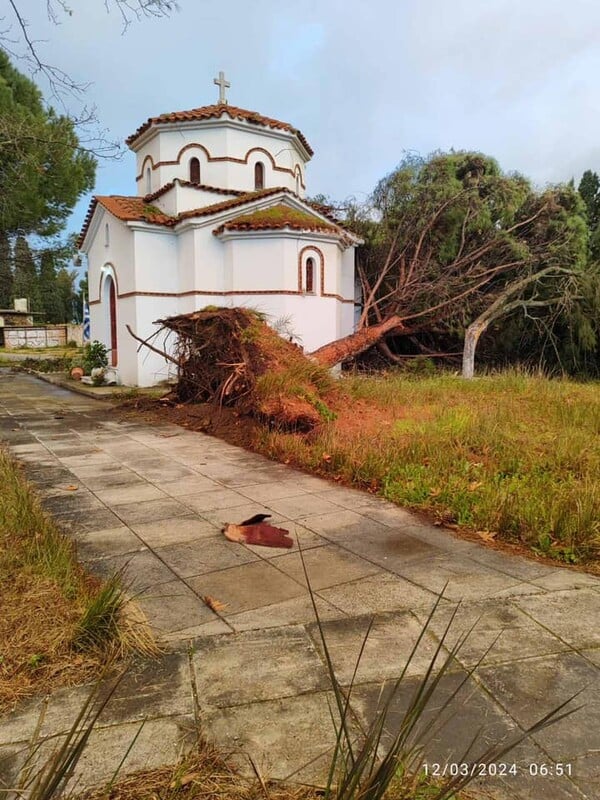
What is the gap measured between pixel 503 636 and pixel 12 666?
7.94ft

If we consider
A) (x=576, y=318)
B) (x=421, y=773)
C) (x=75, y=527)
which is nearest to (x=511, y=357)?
(x=576, y=318)

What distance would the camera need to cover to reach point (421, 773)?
73.9 inches

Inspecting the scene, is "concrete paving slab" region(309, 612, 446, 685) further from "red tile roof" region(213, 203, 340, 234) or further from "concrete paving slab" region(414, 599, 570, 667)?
"red tile roof" region(213, 203, 340, 234)

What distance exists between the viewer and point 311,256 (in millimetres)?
16719

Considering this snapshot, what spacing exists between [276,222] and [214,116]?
4.72 metres

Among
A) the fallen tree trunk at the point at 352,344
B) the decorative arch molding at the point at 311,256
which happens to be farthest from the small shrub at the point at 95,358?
the fallen tree trunk at the point at 352,344

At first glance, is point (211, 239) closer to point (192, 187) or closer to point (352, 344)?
point (192, 187)

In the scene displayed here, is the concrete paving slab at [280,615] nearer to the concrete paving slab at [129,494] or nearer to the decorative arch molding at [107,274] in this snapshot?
the concrete paving slab at [129,494]

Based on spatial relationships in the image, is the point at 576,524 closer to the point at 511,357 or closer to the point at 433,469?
the point at 433,469

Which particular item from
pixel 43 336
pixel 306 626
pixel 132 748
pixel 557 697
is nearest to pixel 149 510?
pixel 306 626

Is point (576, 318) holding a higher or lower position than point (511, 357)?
higher

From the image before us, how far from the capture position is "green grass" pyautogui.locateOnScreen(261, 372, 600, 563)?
444 cm

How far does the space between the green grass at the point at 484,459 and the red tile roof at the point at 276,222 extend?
7461 mm

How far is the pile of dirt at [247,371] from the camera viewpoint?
812 centimetres
